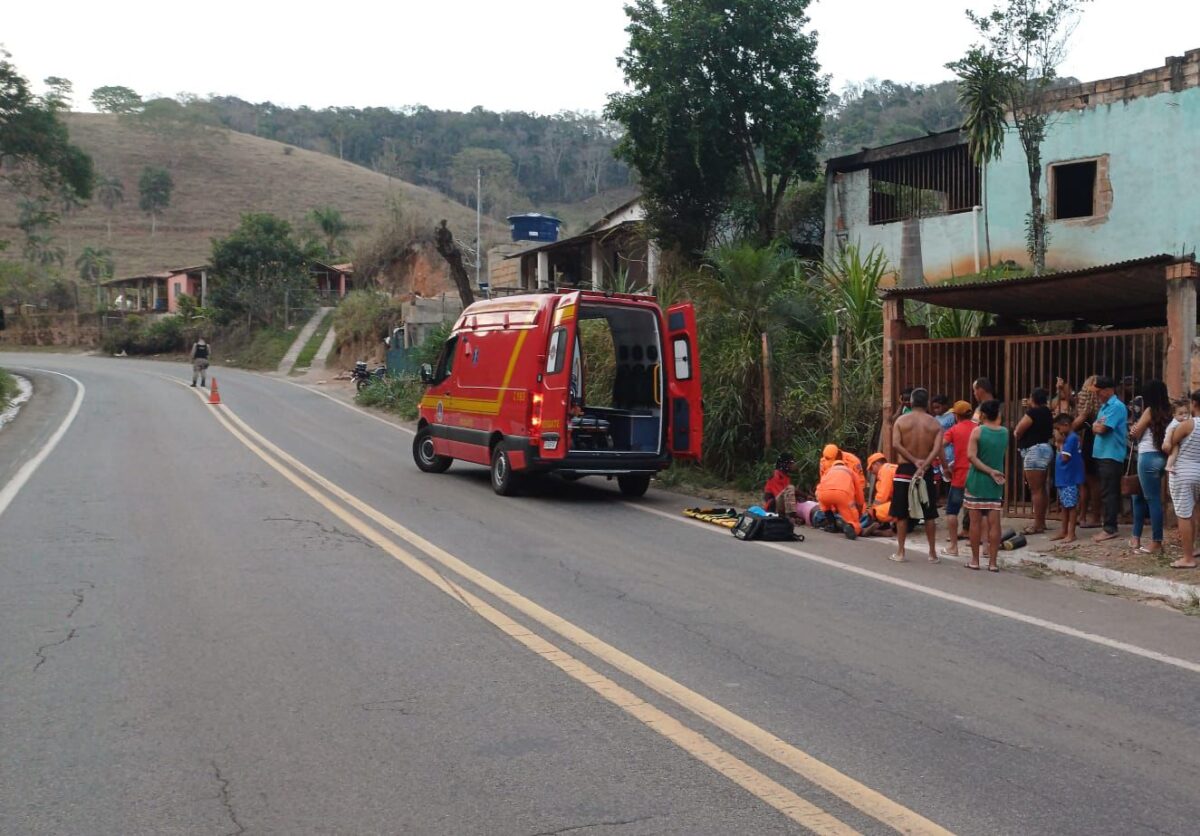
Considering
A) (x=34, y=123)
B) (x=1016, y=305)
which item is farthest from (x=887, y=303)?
(x=34, y=123)

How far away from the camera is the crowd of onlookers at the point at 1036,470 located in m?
9.24

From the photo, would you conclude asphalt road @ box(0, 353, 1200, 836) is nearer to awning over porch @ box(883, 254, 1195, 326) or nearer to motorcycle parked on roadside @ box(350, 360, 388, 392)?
awning over porch @ box(883, 254, 1195, 326)

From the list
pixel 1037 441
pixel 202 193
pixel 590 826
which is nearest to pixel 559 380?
pixel 1037 441

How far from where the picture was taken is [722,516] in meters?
11.7

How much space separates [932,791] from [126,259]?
3797 inches

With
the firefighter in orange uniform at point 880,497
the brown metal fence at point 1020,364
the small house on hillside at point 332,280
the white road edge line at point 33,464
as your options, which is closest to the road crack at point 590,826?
the firefighter in orange uniform at point 880,497

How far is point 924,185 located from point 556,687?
68.8 feet

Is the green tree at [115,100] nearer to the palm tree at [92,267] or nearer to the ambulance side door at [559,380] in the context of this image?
the palm tree at [92,267]

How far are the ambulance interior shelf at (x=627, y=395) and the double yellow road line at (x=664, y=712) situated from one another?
12.9 ft

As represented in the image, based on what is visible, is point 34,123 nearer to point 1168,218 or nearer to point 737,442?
point 737,442

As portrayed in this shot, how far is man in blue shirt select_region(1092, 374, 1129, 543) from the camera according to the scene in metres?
9.91

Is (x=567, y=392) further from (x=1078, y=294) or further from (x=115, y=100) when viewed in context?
(x=115, y=100)

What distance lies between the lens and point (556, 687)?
17.6 feet

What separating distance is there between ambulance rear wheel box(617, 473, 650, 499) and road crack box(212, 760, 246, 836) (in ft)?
31.8
